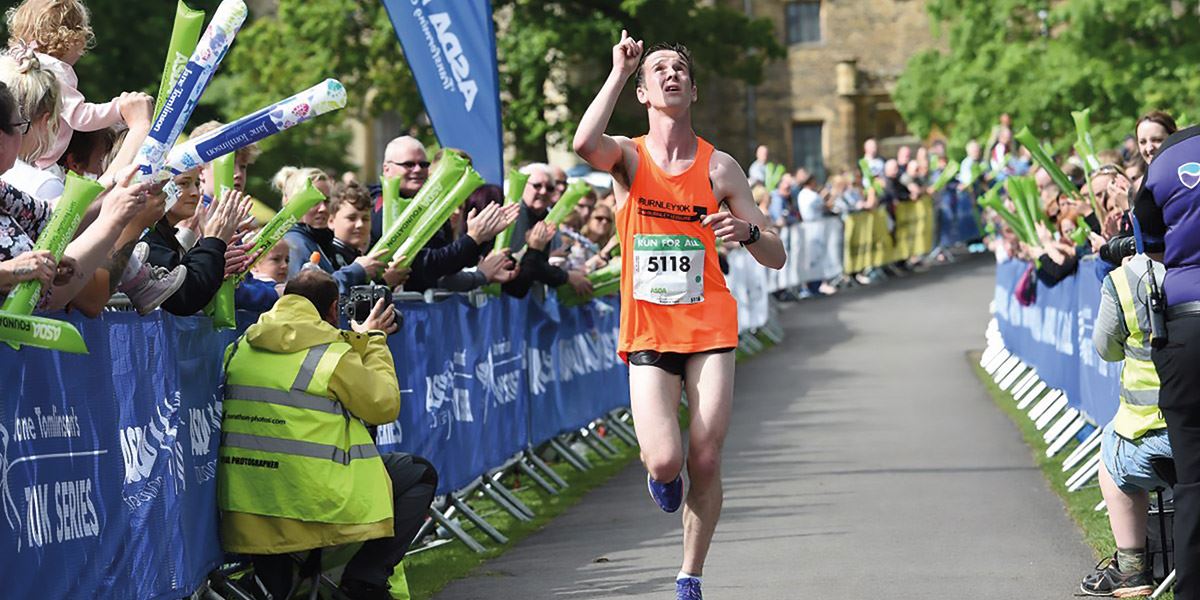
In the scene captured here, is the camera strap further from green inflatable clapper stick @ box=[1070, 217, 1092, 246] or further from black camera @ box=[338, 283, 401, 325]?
green inflatable clapper stick @ box=[1070, 217, 1092, 246]

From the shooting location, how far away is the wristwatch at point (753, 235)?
8.70 metres

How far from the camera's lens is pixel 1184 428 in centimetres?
793

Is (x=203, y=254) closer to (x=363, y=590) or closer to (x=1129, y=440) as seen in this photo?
(x=363, y=590)

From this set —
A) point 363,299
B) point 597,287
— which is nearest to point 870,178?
point 597,287

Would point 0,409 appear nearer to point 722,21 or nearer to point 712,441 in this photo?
point 712,441

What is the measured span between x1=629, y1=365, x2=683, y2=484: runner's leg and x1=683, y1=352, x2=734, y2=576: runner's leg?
74 millimetres

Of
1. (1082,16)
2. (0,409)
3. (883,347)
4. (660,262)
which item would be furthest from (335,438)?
(1082,16)

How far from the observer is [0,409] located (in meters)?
6.54

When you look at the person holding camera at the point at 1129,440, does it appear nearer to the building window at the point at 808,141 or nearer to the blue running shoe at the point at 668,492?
the blue running shoe at the point at 668,492

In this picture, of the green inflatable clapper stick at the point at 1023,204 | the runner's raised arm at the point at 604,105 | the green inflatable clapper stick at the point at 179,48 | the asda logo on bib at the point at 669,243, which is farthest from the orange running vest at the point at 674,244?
the green inflatable clapper stick at the point at 1023,204

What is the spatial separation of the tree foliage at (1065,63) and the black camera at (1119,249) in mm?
29963

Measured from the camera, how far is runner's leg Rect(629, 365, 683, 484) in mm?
8719

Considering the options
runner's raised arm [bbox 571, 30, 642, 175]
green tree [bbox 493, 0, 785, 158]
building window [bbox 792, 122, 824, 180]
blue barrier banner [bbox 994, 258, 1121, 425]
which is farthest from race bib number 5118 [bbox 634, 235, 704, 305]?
building window [bbox 792, 122, 824, 180]

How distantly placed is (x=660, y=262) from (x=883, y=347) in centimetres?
1739
